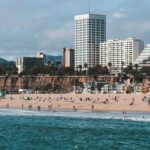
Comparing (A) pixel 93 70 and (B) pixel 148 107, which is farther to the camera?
(A) pixel 93 70

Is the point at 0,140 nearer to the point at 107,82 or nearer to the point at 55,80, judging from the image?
the point at 107,82

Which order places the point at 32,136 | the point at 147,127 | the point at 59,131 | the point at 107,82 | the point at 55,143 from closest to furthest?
the point at 55,143 < the point at 32,136 < the point at 59,131 < the point at 147,127 < the point at 107,82

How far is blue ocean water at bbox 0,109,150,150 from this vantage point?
1523 inches

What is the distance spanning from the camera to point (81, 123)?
5778cm

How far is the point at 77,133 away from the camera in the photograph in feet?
157

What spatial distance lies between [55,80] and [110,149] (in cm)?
15388

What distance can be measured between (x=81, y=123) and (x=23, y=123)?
636cm

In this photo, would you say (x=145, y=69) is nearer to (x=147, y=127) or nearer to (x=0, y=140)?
(x=147, y=127)

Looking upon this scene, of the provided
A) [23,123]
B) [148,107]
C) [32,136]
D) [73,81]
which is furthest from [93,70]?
[32,136]

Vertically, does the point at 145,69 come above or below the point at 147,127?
above

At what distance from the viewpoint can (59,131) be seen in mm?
49812

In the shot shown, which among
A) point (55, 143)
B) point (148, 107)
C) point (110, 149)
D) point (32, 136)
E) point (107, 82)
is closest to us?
point (110, 149)

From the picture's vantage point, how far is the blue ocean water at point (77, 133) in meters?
38.7

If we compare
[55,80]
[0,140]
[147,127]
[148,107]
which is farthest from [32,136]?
[55,80]
